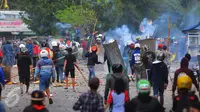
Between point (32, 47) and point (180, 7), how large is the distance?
4094 centimetres

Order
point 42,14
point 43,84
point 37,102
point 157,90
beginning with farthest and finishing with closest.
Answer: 1. point 42,14
2. point 43,84
3. point 157,90
4. point 37,102

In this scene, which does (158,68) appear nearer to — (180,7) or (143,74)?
(143,74)

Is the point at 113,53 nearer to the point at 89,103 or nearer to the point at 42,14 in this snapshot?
the point at 89,103

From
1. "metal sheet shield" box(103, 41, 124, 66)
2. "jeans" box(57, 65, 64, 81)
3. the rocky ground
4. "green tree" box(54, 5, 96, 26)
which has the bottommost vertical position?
the rocky ground

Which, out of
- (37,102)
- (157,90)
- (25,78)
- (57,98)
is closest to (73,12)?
(25,78)

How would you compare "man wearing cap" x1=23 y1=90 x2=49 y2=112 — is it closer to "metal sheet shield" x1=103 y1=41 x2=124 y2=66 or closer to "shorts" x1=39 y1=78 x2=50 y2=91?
"shorts" x1=39 y1=78 x2=50 y2=91

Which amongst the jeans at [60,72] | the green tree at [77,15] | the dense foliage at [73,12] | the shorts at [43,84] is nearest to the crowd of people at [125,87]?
the shorts at [43,84]

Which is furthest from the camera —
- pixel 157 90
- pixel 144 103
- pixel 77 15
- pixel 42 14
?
pixel 42 14

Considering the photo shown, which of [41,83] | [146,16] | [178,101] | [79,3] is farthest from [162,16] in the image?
[178,101]

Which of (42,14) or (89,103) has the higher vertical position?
Answer: (42,14)

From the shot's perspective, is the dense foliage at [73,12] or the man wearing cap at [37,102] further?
the dense foliage at [73,12]

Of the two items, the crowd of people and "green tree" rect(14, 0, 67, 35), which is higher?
"green tree" rect(14, 0, 67, 35)

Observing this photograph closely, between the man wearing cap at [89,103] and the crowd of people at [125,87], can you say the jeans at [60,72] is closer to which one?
the crowd of people at [125,87]

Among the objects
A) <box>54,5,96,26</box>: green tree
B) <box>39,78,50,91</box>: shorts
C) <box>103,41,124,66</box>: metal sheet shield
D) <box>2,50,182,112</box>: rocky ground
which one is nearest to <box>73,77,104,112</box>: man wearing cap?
<box>2,50,182,112</box>: rocky ground
